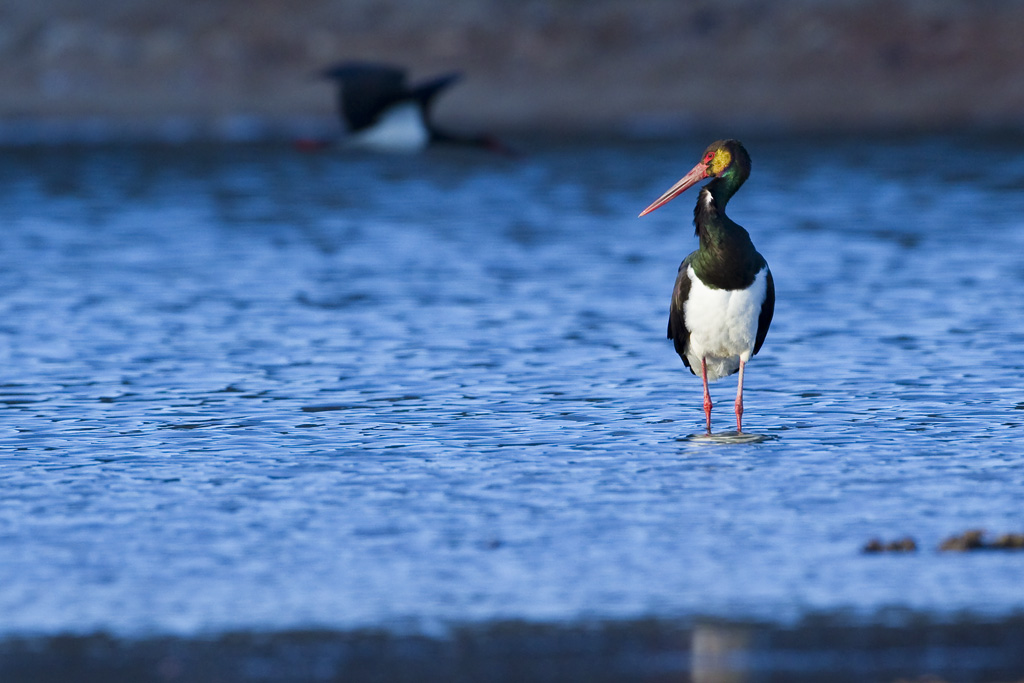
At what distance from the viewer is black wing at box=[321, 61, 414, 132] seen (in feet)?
62.3

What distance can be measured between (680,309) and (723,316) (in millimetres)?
292

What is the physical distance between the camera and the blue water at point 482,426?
6.54 m

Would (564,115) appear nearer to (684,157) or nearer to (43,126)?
(684,157)

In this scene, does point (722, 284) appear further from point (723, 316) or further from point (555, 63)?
point (555, 63)

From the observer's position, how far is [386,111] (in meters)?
19.4

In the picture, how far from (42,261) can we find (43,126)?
686 inches

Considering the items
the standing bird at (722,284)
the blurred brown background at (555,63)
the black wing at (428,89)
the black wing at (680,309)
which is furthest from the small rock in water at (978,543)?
the blurred brown background at (555,63)

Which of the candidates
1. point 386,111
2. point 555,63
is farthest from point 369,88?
point 555,63

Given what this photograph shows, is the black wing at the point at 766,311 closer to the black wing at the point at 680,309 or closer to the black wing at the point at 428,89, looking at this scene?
the black wing at the point at 680,309

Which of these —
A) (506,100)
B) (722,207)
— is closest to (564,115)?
(506,100)

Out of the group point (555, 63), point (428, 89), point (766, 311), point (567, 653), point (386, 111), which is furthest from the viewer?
point (555, 63)

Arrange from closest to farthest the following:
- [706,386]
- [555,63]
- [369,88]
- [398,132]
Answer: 1. [706,386]
2. [369,88]
3. [398,132]
4. [555,63]

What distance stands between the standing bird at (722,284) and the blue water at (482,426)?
51cm

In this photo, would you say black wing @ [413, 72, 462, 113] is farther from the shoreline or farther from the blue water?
the shoreline
